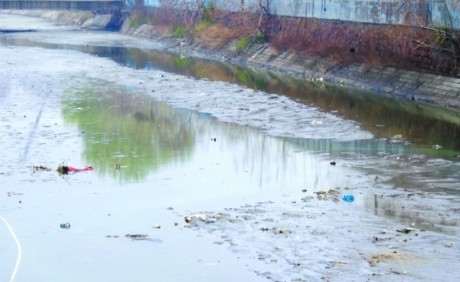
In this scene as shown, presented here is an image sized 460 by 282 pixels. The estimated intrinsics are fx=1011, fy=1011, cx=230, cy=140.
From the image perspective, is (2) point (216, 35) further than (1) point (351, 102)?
Yes

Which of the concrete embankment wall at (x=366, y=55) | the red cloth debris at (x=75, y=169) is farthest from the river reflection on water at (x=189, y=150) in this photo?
the concrete embankment wall at (x=366, y=55)

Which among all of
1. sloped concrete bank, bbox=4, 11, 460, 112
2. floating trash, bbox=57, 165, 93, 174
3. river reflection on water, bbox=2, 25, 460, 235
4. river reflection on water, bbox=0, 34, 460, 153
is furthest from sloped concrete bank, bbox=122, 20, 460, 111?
floating trash, bbox=57, 165, 93, 174

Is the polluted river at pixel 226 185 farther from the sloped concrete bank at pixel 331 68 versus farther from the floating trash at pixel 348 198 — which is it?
the sloped concrete bank at pixel 331 68

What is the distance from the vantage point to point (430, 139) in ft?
88.9

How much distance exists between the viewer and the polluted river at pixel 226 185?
51.1 feet

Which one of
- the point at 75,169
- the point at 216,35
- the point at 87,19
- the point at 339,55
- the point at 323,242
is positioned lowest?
the point at 75,169

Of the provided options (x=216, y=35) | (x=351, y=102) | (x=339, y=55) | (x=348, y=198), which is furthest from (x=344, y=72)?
(x=348, y=198)

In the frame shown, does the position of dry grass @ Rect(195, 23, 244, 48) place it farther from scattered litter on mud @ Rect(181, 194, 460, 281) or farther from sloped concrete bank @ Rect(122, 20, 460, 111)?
scattered litter on mud @ Rect(181, 194, 460, 281)

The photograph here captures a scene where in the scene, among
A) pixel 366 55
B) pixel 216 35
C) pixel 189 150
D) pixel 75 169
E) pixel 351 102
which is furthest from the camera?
pixel 216 35

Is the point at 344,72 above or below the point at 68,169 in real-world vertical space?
above

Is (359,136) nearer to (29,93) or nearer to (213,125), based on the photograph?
(213,125)

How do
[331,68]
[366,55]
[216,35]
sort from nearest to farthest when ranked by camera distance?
[366,55]
[331,68]
[216,35]

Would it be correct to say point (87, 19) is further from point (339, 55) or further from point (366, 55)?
point (366, 55)

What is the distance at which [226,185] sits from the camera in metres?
21.2
